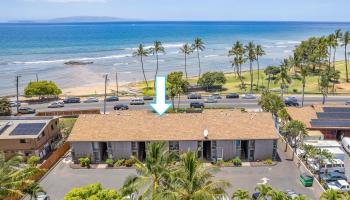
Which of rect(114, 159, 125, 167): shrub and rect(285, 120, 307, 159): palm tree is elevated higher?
rect(285, 120, 307, 159): palm tree

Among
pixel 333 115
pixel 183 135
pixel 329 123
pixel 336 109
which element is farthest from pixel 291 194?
pixel 336 109

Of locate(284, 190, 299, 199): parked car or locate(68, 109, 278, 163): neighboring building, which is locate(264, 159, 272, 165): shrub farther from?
locate(284, 190, 299, 199): parked car

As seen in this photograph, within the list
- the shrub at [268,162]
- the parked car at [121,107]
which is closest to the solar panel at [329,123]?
the shrub at [268,162]

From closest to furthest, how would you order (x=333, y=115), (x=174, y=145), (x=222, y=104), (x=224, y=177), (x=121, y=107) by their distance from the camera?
(x=224, y=177) < (x=174, y=145) < (x=333, y=115) < (x=121, y=107) < (x=222, y=104)

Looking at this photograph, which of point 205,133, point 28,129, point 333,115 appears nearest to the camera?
point 205,133

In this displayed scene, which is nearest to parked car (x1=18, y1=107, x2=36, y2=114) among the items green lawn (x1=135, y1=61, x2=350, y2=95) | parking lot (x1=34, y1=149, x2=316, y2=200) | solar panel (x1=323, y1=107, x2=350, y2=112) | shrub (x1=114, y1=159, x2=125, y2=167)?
green lawn (x1=135, y1=61, x2=350, y2=95)

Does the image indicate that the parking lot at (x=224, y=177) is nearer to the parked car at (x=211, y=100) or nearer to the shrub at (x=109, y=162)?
the shrub at (x=109, y=162)

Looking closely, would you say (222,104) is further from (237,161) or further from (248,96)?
(237,161)
